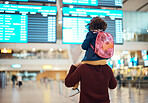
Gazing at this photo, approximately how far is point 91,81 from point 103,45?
36 cm

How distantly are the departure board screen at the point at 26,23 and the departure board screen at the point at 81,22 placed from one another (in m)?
0.38

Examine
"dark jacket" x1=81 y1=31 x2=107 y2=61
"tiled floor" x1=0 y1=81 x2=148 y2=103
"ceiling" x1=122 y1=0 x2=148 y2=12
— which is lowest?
"tiled floor" x1=0 y1=81 x2=148 y2=103

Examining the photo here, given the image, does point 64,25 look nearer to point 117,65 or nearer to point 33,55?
point 117,65

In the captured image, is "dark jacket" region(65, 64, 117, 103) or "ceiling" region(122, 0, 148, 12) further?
"ceiling" region(122, 0, 148, 12)

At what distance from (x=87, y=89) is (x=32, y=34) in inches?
164

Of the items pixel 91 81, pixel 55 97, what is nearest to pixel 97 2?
pixel 91 81

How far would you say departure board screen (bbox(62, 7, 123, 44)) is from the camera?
19.3ft

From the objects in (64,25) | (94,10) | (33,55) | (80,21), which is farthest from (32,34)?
(33,55)

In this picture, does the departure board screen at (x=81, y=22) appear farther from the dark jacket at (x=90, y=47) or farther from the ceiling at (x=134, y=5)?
the dark jacket at (x=90, y=47)

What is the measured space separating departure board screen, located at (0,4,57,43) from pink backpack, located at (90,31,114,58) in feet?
12.9

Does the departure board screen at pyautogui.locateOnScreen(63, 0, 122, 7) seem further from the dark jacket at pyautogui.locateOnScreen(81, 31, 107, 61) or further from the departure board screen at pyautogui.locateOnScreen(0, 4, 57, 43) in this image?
the dark jacket at pyautogui.locateOnScreen(81, 31, 107, 61)

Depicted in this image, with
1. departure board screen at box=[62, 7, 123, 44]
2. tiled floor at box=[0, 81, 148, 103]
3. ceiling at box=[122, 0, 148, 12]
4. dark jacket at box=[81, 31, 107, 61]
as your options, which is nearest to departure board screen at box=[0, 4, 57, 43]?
departure board screen at box=[62, 7, 123, 44]

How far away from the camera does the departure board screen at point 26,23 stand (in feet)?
18.8

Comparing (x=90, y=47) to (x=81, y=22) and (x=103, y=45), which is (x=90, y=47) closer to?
(x=103, y=45)
